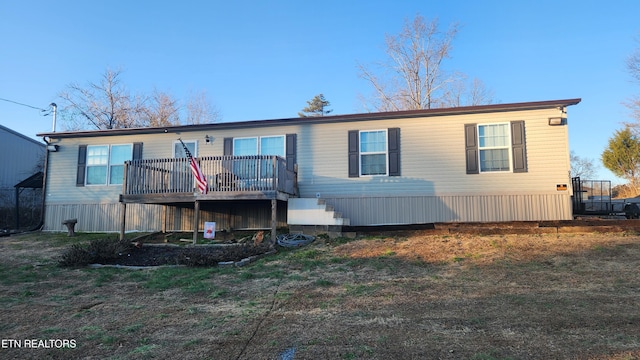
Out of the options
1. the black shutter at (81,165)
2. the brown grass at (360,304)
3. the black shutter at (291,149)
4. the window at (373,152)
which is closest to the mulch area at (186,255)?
the brown grass at (360,304)

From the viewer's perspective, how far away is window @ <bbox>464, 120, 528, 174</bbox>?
1062 centimetres

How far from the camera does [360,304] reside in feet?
17.2

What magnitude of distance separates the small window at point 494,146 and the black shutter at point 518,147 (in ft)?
0.41

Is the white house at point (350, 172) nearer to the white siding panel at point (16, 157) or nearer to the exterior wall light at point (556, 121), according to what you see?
the exterior wall light at point (556, 121)

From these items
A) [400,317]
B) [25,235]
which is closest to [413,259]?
[400,317]

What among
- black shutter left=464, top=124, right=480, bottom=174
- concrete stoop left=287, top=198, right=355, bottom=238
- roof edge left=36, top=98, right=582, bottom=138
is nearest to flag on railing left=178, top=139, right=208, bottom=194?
concrete stoop left=287, top=198, right=355, bottom=238

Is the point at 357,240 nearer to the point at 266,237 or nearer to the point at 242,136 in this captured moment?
the point at 266,237

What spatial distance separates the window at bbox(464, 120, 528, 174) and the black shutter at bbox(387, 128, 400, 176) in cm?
188

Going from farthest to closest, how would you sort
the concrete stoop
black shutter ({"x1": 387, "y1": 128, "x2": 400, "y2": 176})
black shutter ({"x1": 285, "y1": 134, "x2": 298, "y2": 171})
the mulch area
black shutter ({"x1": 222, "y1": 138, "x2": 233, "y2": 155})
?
black shutter ({"x1": 222, "y1": 138, "x2": 233, "y2": 155})
black shutter ({"x1": 285, "y1": 134, "x2": 298, "y2": 171})
black shutter ({"x1": 387, "y1": 128, "x2": 400, "y2": 176})
the concrete stoop
the mulch area

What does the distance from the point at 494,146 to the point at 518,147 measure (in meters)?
0.59

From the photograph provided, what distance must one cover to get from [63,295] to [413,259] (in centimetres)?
604

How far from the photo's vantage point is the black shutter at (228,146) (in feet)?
40.1

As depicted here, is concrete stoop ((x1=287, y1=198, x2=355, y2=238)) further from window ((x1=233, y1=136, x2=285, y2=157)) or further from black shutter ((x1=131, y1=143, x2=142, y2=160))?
black shutter ((x1=131, y1=143, x2=142, y2=160))

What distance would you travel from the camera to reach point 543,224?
372 inches
